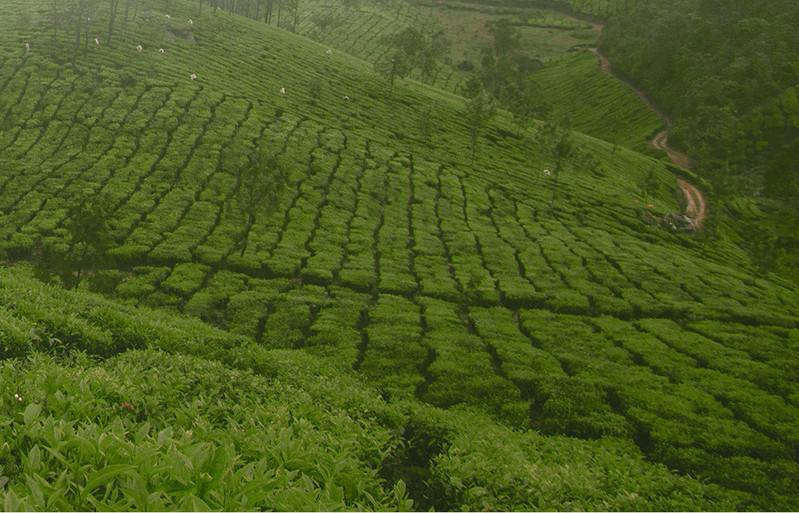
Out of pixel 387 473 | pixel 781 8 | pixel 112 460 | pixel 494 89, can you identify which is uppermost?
pixel 781 8

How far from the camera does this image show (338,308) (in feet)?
88.4

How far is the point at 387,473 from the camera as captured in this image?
9.30m

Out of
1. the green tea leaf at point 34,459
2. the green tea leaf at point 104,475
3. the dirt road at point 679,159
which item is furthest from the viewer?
the dirt road at point 679,159

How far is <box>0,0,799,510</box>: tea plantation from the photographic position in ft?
23.7

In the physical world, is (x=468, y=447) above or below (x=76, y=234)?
above

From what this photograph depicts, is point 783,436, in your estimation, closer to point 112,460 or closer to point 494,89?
point 112,460

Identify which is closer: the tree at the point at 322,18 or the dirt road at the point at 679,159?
the dirt road at the point at 679,159

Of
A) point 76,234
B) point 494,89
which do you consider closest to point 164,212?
point 76,234

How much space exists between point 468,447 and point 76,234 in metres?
26.1

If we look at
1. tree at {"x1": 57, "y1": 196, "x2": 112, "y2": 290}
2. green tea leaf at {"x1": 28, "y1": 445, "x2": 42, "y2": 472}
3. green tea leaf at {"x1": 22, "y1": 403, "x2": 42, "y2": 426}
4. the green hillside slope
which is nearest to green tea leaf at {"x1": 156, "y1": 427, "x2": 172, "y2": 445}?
the green hillside slope

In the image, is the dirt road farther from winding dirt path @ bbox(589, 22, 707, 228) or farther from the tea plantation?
the tea plantation

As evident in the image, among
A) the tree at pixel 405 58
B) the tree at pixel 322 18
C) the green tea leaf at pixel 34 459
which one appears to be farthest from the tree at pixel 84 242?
the tree at pixel 322 18

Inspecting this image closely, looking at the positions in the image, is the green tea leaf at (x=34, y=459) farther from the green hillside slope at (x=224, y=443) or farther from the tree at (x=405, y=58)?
the tree at (x=405, y=58)

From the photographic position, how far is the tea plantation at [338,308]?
7238mm
